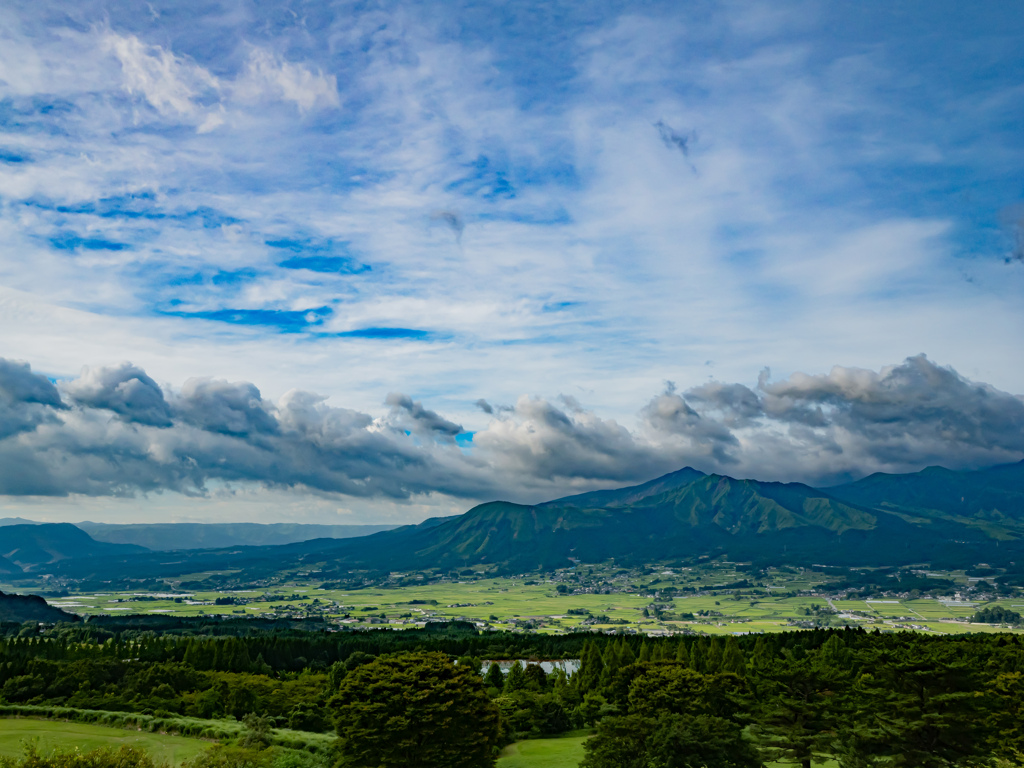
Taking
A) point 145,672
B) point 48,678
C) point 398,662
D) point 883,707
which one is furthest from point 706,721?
point 48,678

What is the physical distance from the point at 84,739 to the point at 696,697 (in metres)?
51.7

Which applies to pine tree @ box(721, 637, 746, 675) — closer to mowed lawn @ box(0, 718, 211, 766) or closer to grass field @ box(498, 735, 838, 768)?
grass field @ box(498, 735, 838, 768)

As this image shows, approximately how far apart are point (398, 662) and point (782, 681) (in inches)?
1075

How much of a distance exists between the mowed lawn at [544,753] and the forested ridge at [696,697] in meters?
1.89

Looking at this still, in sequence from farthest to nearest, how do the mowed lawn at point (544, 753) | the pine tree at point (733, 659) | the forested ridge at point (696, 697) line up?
1. the pine tree at point (733, 659)
2. the mowed lawn at point (544, 753)
3. the forested ridge at point (696, 697)

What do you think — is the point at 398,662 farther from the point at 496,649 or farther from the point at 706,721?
the point at 496,649

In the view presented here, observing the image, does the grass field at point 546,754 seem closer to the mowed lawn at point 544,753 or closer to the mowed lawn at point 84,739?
the mowed lawn at point 544,753

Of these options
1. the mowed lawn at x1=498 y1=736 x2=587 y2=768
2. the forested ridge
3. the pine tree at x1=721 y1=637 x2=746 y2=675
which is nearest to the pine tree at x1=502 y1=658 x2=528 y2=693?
the forested ridge

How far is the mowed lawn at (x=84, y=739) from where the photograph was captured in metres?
57.2

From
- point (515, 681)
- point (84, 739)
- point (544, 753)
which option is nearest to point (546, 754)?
point (544, 753)

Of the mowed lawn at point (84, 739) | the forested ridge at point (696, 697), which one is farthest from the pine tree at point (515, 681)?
the mowed lawn at point (84, 739)

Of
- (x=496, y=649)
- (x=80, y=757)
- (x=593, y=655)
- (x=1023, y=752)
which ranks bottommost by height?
(x=496, y=649)

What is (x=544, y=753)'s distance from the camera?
6675 cm

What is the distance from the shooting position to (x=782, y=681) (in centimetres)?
4894
